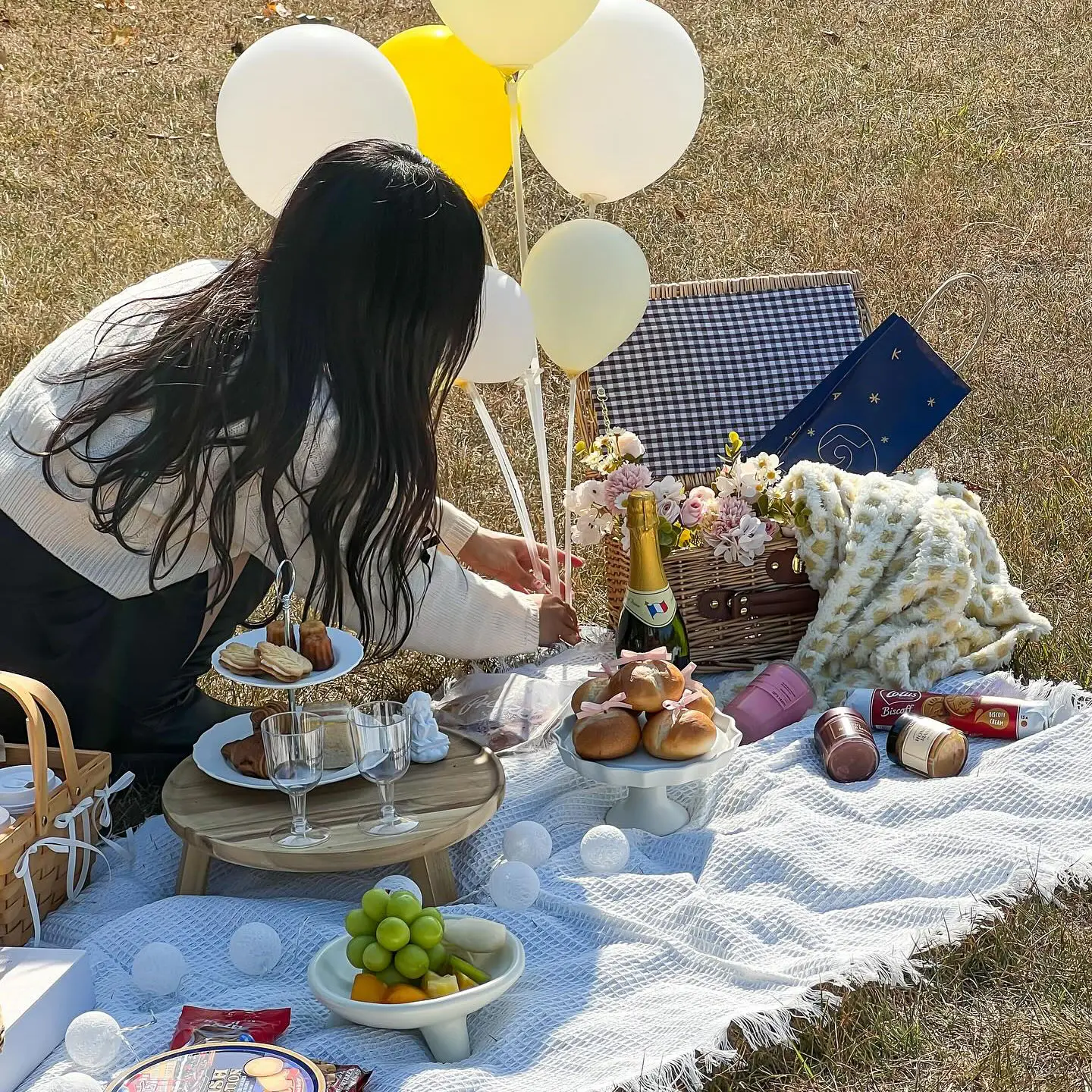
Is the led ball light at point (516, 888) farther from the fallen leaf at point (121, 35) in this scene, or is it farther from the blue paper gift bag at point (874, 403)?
the fallen leaf at point (121, 35)

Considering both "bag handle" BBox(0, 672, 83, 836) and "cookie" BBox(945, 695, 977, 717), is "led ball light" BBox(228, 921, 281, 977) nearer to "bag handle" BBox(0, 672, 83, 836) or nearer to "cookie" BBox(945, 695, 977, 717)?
"bag handle" BBox(0, 672, 83, 836)

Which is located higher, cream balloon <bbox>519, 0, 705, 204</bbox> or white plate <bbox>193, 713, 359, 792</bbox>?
cream balloon <bbox>519, 0, 705, 204</bbox>

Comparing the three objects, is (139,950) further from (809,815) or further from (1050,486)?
(1050,486)

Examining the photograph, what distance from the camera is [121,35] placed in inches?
270

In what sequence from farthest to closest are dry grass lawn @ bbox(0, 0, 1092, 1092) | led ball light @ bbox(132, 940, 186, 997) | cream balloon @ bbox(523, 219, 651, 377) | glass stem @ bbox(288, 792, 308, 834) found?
dry grass lawn @ bbox(0, 0, 1092, 1092) < cream balloon @ bbox(523, 219, 651, 377) < glass stem @ bbox(288, 792, 308, 834) < led ball light @ bbox(132, 940, 186, 997)

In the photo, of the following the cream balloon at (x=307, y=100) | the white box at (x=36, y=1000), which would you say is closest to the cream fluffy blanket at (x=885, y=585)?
the cream balloon at (x=307, y=100)

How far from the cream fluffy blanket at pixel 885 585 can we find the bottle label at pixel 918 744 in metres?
0.24

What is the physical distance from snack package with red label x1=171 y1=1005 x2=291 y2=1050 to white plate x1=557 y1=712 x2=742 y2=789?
2.20 ft

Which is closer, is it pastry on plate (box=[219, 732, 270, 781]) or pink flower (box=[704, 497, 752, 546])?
pastry on plate (box=[219, 732, 270, 781])

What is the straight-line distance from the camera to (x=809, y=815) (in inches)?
93.7

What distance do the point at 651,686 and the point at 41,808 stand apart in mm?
997

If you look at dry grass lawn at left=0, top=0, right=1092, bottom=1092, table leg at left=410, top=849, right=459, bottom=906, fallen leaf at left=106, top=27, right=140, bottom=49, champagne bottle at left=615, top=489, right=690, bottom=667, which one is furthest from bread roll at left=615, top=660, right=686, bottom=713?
fallen leaf at left=106, top=27, right=140, bottom=49

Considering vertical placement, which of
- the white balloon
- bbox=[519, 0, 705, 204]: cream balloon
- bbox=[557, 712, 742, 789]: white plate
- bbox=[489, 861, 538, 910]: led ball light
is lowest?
bbox=[489, 861, 538, 910]: led ball light

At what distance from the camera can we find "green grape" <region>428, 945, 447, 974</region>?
1.81m
